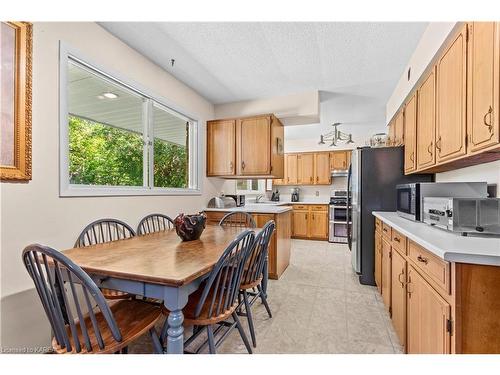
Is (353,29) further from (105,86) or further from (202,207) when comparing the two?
(202,207)

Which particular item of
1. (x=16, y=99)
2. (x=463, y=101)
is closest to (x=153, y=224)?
(x=16, y=99)

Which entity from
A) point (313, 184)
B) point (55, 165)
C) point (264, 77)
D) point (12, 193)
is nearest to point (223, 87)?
point (264, 77)

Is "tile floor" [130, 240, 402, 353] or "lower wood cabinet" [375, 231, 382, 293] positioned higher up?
"lower wood cabinet" [375, 231, 382, 293]

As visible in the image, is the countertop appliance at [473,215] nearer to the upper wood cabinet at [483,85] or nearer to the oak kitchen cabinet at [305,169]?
the upper wood cabinet at [483,85]

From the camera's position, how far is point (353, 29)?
2.04 meters

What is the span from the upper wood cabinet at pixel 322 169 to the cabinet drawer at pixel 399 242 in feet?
12.9

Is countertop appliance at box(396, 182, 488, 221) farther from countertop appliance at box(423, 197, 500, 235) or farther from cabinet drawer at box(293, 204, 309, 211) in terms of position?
cabinet drawer at box(293, 204, 309, 211)

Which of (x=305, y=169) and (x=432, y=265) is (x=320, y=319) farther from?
(x=305, y=169)

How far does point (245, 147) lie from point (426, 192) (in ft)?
7.66

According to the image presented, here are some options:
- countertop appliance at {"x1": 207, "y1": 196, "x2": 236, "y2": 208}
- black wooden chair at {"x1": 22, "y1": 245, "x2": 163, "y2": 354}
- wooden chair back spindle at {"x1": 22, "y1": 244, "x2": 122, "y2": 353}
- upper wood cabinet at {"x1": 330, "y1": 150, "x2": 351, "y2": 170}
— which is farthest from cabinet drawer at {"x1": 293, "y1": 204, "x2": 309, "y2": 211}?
wooden chair back spindle at {"x1": 22, "y1": 244, "x2": 122, "y2": 353}

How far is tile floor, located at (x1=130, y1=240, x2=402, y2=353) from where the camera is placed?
1.73m

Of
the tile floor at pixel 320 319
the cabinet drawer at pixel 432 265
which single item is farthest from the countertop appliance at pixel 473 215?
the tile floor at pixel 320 319

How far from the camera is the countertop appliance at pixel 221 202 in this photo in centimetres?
365

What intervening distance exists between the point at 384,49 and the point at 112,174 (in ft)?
9.67
